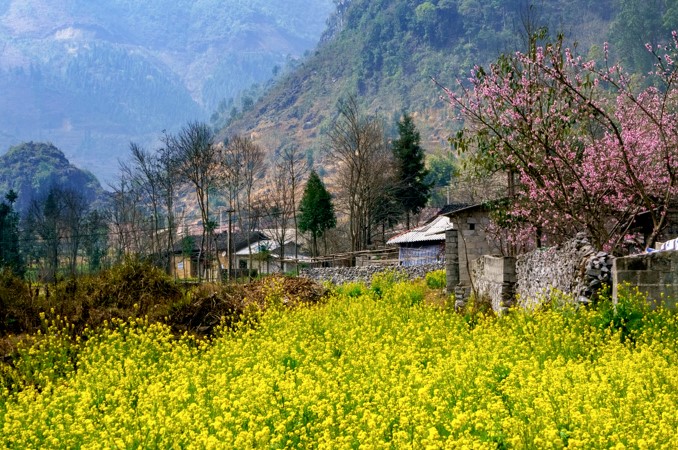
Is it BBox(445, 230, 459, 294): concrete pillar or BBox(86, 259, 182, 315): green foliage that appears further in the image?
BBox(445, 230, 459, 294): concrete pillar

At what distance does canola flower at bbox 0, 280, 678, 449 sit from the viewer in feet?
25.3

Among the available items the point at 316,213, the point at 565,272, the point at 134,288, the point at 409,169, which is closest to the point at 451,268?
the point at 565,272

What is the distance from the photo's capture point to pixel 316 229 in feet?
215

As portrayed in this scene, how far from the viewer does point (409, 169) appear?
213ft

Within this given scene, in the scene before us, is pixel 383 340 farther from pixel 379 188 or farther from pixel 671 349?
pixel 379 188

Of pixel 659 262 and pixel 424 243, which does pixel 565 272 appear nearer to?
pixel 659 262

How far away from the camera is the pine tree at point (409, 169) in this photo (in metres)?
64.8

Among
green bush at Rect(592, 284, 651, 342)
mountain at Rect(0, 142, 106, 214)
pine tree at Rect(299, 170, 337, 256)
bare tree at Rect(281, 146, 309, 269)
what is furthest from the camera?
mountain at Rect(0, 142, 106, 214)

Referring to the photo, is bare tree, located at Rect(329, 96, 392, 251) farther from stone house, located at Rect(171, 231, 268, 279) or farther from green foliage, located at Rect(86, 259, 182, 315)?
green foliage, located at Rect(86, 259, 182, 315)

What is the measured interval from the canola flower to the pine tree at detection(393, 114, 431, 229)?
161 ft

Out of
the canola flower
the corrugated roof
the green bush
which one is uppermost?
the corrugated roof

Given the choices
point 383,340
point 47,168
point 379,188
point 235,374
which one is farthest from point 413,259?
point 47,168

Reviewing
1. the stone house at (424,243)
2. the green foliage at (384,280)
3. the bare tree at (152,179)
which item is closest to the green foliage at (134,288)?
the green foliage at (384,280)

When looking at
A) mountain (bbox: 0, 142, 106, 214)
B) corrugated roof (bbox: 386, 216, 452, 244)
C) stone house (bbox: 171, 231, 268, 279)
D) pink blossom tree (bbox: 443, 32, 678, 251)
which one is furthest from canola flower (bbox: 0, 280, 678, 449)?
mountain (bbox: 0, 142, 106, 214)
